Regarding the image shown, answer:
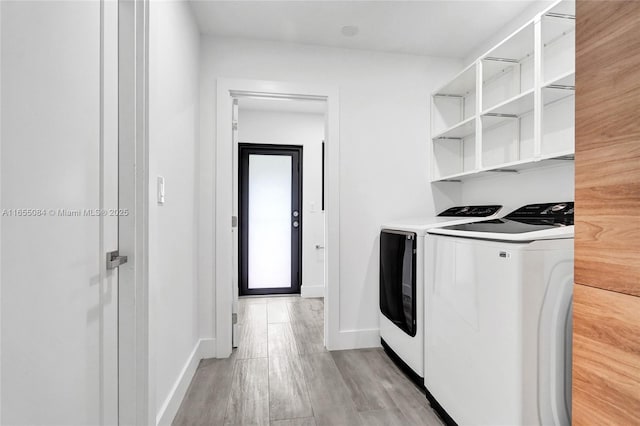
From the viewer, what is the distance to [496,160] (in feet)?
7.38

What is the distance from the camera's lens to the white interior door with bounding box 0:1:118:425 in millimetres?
683

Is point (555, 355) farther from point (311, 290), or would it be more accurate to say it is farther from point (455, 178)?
point (311, 290)

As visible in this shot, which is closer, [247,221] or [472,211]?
[472,211]

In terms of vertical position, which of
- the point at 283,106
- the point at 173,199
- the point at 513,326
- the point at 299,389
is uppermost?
the point at 283,106

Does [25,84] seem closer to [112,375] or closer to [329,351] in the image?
[112,375]

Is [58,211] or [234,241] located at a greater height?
[58,211]

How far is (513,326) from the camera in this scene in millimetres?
1141

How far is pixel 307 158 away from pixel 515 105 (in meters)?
2.68

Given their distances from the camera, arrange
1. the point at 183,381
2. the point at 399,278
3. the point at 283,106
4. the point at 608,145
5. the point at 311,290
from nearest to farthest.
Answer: the point at 608,145, the point at 183,381, the point at 399,278, the point at 283,106, the point at 311,290

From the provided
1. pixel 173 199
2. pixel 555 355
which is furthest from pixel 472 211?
pixel 173 199

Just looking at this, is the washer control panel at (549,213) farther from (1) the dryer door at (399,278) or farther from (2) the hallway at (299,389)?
(2) the hallway at (299,389)

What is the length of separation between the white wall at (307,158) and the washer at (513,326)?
274 centimetres

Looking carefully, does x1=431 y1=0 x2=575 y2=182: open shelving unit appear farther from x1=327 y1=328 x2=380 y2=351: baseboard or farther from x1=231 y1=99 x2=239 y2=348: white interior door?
x1=231 y1=99 x2=239 y2=348: white interior door

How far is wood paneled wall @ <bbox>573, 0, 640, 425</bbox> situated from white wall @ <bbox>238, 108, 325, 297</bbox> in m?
3.32
